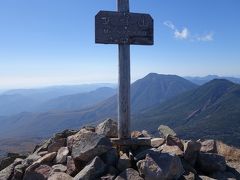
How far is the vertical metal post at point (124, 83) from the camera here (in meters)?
→ 13.2

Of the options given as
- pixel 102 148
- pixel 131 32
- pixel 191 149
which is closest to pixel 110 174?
pixel 102 148

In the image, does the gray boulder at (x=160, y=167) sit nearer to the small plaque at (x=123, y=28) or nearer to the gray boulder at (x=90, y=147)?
the gray boulder at (x=90, y=147)

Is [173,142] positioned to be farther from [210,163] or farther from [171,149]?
[210,163]

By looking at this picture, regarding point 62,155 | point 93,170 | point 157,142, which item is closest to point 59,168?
point 62,155

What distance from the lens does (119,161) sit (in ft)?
40.5

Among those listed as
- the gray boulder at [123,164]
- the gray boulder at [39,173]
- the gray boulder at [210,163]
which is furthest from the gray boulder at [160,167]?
the gray boulder at [39,173]

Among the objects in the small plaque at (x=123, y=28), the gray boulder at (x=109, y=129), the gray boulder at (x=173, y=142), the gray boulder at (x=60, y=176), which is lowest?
the gray boulder at (x=60, y=176)

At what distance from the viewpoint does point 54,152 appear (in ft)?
47.3

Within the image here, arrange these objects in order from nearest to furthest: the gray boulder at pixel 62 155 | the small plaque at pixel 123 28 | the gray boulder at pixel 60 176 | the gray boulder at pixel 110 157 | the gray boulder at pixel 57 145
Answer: the gray boulder at pixel 60 176 → the gray boulder at pixel 110 157 → the small plaque at pixel 123 28 → the gray boulder at pixel 62 155 → the gray boulder at pixel 57 145

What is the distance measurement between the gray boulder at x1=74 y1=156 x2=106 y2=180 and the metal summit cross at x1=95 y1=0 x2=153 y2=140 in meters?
1.74

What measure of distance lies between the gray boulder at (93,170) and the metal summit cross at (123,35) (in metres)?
1.74

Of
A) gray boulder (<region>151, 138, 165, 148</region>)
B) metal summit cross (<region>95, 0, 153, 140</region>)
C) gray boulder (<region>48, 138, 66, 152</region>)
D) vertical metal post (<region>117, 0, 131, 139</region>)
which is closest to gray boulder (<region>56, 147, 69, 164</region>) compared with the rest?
gray boulder (<region>48, 138, 66, 152</region>)

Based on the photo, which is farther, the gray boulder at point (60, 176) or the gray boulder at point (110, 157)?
the gray boulder at point (110, 157)

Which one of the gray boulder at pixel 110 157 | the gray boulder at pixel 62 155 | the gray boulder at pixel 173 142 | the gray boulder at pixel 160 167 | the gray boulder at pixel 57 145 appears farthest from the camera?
the gray boulder at pixel 57 145
